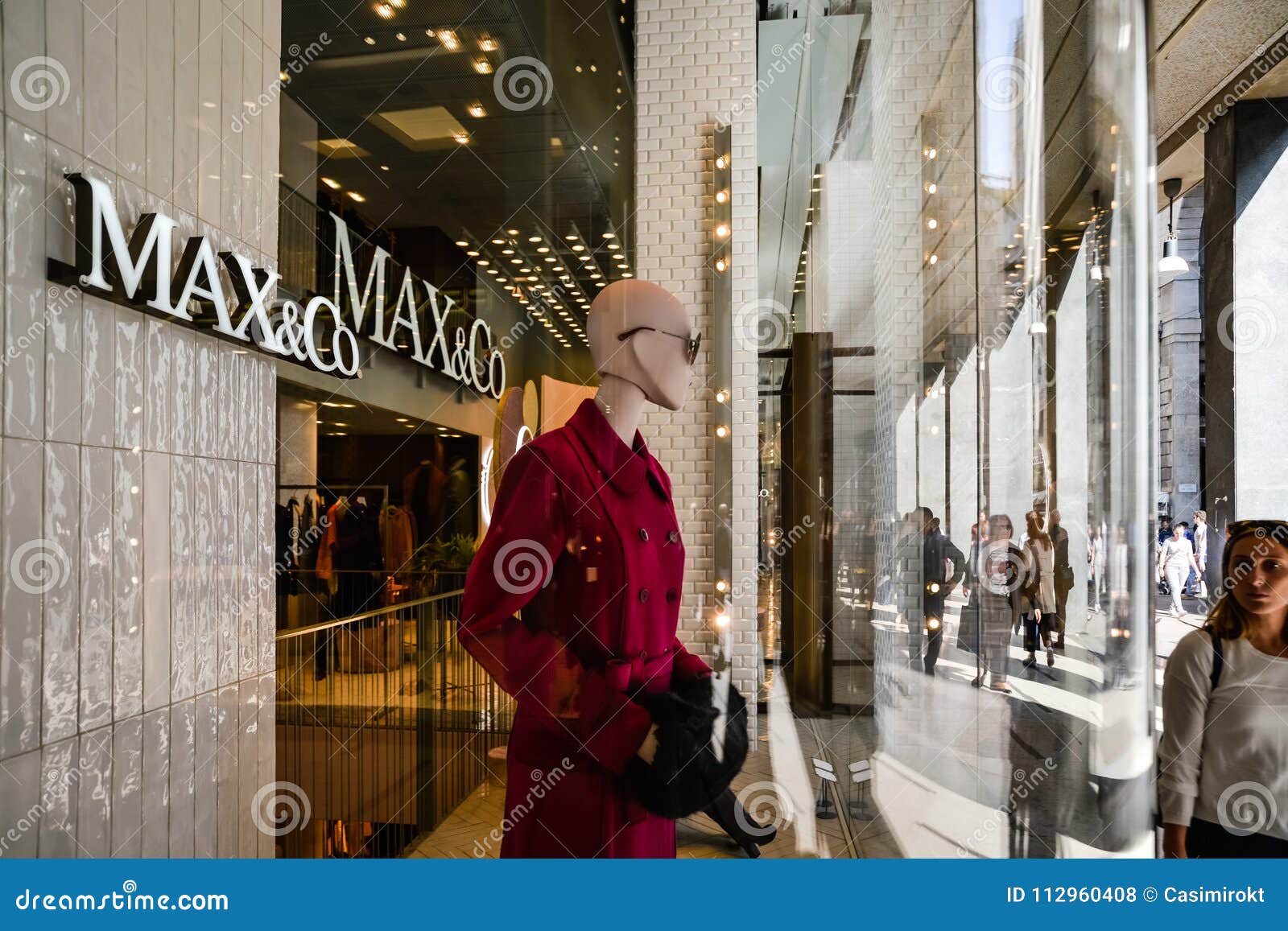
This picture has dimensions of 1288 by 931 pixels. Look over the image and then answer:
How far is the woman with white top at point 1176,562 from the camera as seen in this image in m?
1.99

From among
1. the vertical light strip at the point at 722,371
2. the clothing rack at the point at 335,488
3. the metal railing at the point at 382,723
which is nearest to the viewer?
the vertical light strip at the point at 722,371

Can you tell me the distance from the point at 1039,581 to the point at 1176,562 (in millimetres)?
374

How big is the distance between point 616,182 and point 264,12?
1257 mm

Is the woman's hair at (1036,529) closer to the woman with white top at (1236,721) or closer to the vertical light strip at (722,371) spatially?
the woman with white top at (1236,721)

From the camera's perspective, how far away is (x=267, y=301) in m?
2.22

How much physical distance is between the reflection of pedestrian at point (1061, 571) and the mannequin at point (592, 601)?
116 centimetres

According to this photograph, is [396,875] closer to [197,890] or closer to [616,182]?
[197,890]

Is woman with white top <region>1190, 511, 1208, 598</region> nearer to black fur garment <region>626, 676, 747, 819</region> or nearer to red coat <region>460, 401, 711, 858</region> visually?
black fur garment <region>626, 676, 747, 819</region>

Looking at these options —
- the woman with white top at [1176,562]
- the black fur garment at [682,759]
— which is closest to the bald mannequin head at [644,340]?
the black fur garment at [682,759]

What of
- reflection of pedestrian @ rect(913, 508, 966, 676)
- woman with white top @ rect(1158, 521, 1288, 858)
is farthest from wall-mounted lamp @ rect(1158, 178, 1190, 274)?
reflection of pedestrian @ rect(913, 508, 966, 676)

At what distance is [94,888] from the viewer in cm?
174

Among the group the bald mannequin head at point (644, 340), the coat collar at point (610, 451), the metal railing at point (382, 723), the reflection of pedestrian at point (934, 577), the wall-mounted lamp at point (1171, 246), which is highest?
the wall-mounted lamp at point (1171, 246)

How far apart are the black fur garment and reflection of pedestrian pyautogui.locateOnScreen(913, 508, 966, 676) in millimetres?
1126

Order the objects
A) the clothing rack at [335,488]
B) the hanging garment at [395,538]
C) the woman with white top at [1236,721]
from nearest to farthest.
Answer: the woman with white top at [1236,721], the clothing rack at [335,488], the hanging garment at [395,538]
